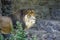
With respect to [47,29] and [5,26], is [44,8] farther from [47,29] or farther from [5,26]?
[5,26]

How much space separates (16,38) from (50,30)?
180 centimetres

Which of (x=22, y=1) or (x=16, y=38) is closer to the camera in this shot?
(x=16, y=38)

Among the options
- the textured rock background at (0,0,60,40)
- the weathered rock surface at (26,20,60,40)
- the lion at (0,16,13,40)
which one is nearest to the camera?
the lion at (0,16,13,40)

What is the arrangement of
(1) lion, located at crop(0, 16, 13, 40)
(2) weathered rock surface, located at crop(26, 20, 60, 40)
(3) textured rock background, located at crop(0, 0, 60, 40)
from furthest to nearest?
1. (3) textured rock background, located at crop(0, 0, 60, 40)
2. (2) weathered rock surface, located at crop(26, 20, 60, 40)
3. (1) lion, located at crop(0, 16, 13, 40)

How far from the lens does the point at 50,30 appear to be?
4148 millimetres

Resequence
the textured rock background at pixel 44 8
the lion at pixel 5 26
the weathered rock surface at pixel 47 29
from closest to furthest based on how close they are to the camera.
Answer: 1. the lion at pixel 5 26
2. the weathered rock surface at pixel 47 29
3. the textured rock background at pixel 44 8

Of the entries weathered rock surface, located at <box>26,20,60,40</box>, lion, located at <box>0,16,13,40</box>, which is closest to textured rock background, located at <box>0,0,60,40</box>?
weathered rock surface, located at <box>26,20,60,40</box>

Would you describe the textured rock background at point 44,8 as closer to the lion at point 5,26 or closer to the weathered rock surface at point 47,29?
the weathered rock surface at point 47,29

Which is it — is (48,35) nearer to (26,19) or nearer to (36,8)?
(26,19)

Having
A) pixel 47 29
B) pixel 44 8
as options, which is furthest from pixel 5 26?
pixel 44 8

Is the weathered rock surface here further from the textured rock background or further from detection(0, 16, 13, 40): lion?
detection(0, 16, 13, 40): lion

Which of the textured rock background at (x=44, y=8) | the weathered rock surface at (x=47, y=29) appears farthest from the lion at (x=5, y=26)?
the textured rock background at (x=44, y=8)

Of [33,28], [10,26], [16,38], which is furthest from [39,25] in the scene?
[16,38]

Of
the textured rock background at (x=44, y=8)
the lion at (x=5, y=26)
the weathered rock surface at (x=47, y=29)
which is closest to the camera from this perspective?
the lion at (x=5, y=26)
